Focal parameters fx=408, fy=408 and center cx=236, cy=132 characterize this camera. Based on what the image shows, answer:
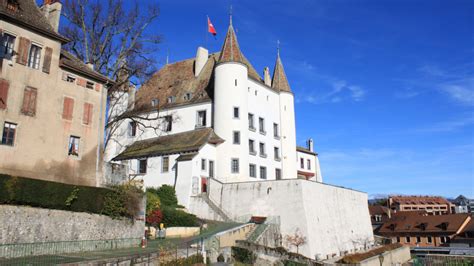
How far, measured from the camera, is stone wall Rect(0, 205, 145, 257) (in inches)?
651

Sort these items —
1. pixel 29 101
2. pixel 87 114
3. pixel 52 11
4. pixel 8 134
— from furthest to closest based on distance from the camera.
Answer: pixel 52 11
pixel 87 114
pixel 29 101
pixel 8 134

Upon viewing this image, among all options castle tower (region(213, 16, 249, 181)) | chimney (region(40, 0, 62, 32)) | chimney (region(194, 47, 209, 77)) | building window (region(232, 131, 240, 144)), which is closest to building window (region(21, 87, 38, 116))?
chimney (region(40, 0, 62, 32))

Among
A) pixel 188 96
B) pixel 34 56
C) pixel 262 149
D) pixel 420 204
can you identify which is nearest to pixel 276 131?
pixel 262 149

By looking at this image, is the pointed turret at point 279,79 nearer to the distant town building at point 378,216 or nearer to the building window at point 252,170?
the building window at point 252,170

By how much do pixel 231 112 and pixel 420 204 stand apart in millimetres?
85420

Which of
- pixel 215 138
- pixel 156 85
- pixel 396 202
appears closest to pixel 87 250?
pixel 215 138

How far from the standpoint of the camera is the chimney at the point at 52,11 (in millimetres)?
25250

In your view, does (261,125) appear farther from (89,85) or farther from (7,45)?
(7,45)

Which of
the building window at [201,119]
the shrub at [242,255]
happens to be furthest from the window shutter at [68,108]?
the building window at [201,119]

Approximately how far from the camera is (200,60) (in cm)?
4534

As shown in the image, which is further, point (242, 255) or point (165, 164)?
point (165, 164)

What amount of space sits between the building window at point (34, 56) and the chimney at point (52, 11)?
9.58 ft

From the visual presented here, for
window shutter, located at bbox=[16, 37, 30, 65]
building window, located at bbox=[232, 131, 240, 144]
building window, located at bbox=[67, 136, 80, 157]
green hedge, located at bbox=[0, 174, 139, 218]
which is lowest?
green hedge, located at bbox=[0, 174, 139, 218]

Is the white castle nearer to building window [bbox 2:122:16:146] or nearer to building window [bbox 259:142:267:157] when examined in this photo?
building window [bbox 259:142:267:157]
